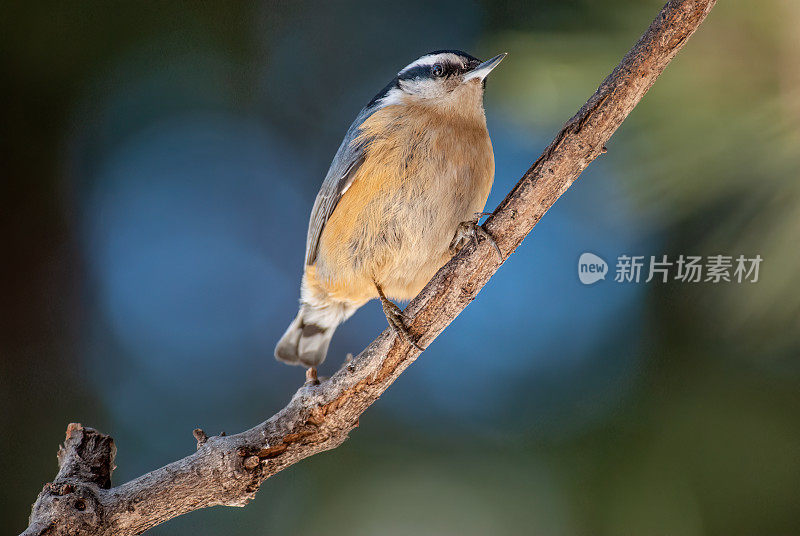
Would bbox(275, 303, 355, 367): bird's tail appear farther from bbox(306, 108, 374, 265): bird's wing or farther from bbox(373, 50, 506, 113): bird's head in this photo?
bbox(373, 50, 506, 113): bird's head

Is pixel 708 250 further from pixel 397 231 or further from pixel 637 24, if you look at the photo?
pixel 397 231

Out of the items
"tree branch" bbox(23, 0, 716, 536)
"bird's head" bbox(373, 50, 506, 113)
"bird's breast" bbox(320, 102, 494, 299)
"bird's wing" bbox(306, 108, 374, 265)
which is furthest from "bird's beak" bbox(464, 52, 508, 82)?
"tree branch" bbox(23, 0, 716, 536)

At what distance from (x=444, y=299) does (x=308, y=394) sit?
14.6 inches

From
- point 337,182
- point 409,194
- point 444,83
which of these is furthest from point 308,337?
point 444,83

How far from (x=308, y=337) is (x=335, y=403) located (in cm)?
81

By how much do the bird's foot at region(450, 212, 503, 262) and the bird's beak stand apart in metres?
0.40

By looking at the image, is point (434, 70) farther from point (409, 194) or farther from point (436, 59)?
point (409, 194)

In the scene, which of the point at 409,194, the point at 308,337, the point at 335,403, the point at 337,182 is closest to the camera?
the point at 335,403

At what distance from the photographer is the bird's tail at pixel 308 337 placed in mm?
2258

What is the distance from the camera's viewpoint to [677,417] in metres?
1.74

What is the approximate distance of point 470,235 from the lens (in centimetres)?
154

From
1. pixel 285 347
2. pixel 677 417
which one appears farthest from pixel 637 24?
pixel 285 347

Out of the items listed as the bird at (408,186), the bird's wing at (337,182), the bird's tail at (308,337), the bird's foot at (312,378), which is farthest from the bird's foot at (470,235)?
the bird's tail at (308,337)

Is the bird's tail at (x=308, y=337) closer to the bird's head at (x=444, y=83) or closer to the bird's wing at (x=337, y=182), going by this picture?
the bird's wing at (x=337, y=182)
